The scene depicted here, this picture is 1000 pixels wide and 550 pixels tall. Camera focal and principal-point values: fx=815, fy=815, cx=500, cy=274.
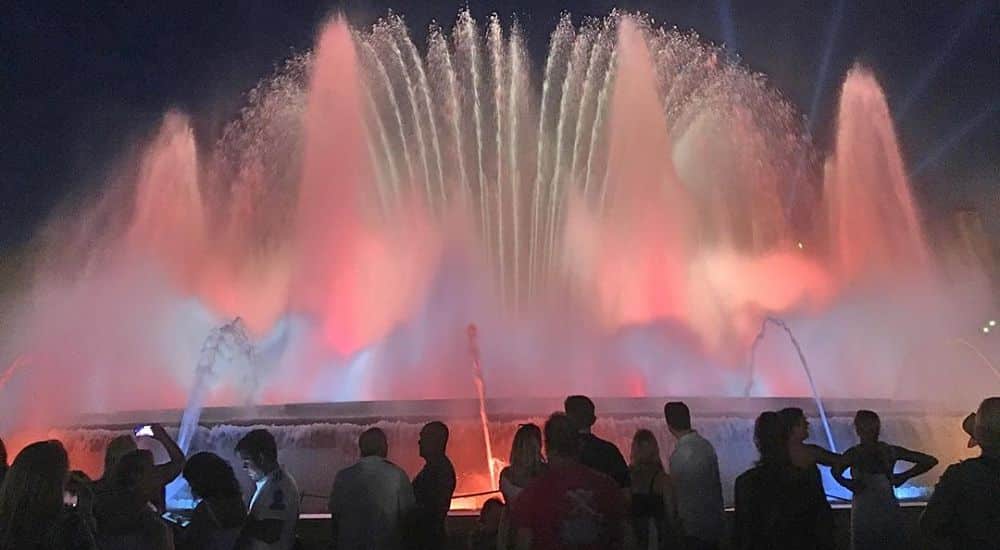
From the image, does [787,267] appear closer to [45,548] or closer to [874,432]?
[874,432]

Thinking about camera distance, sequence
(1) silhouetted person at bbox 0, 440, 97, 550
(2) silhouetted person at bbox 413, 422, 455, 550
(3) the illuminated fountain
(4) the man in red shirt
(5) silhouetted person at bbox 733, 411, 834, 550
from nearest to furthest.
→ 1. (1) silhouetted person at bbox 0, 440, 97, 550
2. (4) the man in red shirt
3. (5) silhouetted person at bbox 733, 411, 834, 550
4. (2) silhouetted person at bbox 413, 422, 455, 550
5. (3) the illuminated fountain

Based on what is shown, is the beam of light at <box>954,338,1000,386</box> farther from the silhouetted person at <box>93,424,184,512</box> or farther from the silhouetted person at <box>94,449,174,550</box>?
the silhouetted person at <box>94,449,174,550</box>

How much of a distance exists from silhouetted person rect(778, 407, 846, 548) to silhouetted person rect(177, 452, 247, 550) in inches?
106

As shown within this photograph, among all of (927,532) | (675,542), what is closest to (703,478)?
(675,542)

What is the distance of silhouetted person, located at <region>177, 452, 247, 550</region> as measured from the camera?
393 centimetres

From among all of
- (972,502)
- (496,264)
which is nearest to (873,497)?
(972,502)

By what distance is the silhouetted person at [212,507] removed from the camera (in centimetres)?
393

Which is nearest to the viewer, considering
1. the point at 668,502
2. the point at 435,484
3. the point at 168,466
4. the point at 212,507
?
the point at 212,507

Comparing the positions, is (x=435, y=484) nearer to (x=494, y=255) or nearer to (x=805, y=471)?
(x=805, y=471)

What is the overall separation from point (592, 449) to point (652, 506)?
1.55ft

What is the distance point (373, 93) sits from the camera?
2062 cm

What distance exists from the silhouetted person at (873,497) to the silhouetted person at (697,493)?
82 centimetres

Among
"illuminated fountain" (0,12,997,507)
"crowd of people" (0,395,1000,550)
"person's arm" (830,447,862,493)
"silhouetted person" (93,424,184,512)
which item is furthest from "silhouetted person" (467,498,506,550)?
"illuminated fountain" (0,12,997,507)

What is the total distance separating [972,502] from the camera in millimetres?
3613
